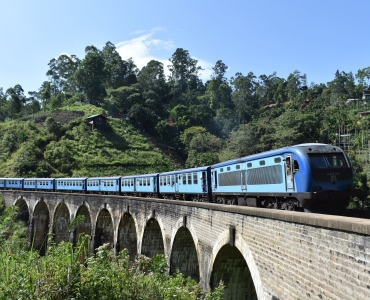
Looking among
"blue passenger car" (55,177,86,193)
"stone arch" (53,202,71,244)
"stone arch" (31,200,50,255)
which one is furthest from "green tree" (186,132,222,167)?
"stone arch" (53,202,71,244)

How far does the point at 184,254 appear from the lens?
16844mm

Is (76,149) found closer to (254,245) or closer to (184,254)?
(184,254)

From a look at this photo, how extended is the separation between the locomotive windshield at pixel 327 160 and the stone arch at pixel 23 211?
112 feet

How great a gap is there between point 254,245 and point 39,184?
35.5 m

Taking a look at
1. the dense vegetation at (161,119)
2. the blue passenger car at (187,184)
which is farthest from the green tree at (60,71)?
the blue passenger car at (187,184)

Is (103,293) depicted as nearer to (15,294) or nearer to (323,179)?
(15,294)

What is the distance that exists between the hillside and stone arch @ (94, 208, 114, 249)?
24534 millimetres

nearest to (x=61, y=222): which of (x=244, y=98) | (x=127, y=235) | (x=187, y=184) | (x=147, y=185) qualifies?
(x=127, y=235)

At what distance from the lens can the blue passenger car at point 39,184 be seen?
38.7 m

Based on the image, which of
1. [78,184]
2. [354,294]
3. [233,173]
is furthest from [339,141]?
[354,294]

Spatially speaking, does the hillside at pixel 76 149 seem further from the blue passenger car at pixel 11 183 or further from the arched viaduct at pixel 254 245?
the arched viaduct at pixel 254 245

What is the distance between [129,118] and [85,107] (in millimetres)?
9986

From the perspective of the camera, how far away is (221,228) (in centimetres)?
1179

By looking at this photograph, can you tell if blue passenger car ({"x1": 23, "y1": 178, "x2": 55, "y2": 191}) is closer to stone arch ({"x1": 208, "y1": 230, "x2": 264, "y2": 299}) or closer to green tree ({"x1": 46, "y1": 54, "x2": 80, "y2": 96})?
stone arch ({"x1": 208, "y1": 230, "x2": 264, "y2": 299})
